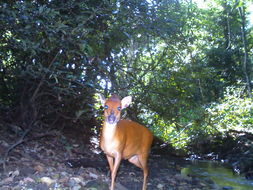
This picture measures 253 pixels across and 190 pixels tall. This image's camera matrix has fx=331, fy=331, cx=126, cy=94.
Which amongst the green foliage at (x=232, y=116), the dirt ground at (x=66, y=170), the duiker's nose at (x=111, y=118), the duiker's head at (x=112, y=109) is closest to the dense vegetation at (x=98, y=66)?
the green foliage at (x=232, y=116)

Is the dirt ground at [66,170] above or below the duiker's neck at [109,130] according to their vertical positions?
below

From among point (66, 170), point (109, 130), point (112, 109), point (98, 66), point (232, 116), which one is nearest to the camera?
point (112, 109)

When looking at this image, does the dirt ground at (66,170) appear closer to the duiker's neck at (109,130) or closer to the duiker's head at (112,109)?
the duiker's neck at (109,130)

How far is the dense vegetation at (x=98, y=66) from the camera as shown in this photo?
4.12m

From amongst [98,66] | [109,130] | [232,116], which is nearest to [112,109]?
[109,130]

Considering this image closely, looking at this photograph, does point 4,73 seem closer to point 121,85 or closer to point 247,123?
point 121,85

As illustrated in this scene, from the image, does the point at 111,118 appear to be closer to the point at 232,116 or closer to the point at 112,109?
the point at 112,109

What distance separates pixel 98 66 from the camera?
5.49 m

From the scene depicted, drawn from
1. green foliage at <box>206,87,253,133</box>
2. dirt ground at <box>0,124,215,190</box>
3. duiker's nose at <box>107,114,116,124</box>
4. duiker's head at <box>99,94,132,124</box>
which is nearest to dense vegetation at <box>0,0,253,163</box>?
green foliage at <box>206,87,253,133</box>

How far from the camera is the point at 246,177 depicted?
7531 mm

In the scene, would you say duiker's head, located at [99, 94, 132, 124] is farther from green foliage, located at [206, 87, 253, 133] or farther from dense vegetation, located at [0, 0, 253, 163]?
green foliage, located at [206, 87, 253, 133]

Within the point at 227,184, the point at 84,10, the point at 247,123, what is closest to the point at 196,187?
the point at 227,184

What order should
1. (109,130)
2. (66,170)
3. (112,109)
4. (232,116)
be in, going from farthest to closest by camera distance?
(232,116) < (66,170) < (109,130) < (112,109)

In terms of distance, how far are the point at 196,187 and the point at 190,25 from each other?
3968 millimetres
